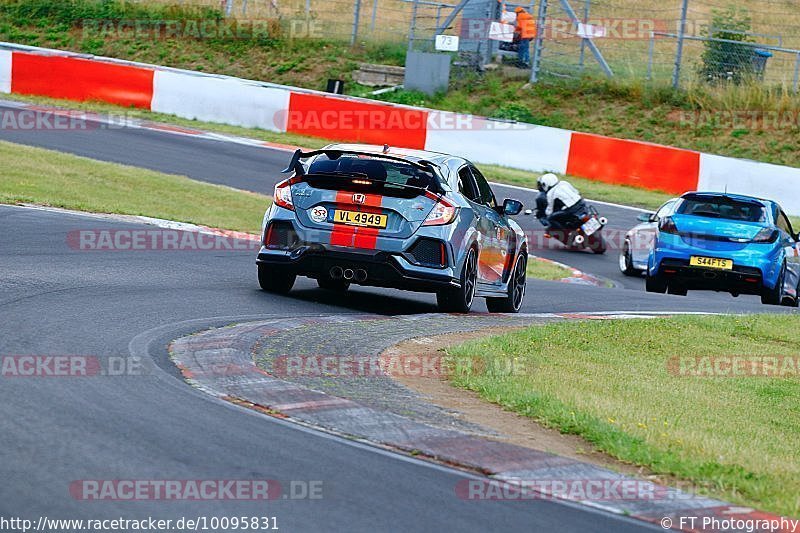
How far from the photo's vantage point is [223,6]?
1535 inches

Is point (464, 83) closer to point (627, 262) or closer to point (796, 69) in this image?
point (796, 69)

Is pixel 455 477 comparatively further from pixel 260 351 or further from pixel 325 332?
pixel 325 332

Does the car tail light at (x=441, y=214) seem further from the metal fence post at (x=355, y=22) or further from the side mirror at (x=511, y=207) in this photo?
the metal fence post at (x=355, y=22)

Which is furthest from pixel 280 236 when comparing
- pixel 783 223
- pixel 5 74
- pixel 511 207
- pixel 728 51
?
pixel 728 51

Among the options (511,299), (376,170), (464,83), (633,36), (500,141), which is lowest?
(511,299)

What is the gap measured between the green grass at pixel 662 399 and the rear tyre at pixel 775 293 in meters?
4.23

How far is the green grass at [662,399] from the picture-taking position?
6.34m

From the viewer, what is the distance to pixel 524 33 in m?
32.7

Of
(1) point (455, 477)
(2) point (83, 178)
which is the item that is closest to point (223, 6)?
(2) point (83, 178)

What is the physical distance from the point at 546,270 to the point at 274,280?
28.4 ft

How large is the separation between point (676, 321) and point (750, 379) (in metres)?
2.53

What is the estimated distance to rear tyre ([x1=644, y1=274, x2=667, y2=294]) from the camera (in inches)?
674

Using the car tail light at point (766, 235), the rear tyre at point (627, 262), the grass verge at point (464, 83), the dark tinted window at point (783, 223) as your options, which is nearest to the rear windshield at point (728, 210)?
the car tail light at point (766, 235)

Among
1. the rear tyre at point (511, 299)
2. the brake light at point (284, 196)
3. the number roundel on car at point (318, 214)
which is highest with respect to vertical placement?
the brake light at point (284, 196)
